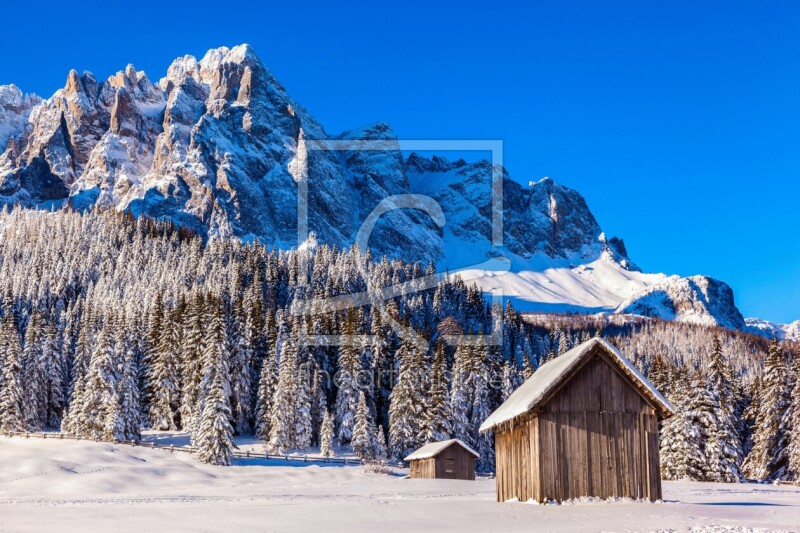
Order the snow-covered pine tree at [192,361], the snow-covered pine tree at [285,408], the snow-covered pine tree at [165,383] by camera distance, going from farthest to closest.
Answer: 1. the snow-covered pine tree at [165,383]
2. the snow-covered pine tree at [192,361]
3. the snow-covered pine tree at [285,408]

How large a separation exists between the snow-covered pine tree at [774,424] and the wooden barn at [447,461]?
20904mm

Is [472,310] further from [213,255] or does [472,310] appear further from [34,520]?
[34,520]

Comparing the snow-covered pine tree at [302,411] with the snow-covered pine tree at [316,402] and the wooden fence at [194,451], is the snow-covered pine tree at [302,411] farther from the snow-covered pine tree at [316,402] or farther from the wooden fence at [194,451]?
the wooden fence at [194,451]

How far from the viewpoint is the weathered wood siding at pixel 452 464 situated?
58375 millimetres

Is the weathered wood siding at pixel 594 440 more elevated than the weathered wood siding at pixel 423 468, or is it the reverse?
the weathered wood siding at pixel 594 440

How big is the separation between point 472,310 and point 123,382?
3675 inches

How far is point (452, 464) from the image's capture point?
5903 centimetres

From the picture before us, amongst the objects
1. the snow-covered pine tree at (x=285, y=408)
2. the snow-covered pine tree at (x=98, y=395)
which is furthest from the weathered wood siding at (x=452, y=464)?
the snow-covered pine tree at (x=98, y=395)

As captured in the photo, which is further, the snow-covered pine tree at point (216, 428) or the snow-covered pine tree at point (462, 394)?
the snow-covered pine tree at point (462, 394)

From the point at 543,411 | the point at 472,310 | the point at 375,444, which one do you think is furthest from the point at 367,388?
the point at 472,310

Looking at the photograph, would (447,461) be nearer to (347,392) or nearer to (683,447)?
(683,447)

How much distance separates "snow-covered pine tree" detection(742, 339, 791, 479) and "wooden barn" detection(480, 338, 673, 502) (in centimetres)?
3336

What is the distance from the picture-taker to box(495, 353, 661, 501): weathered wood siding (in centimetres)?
2614

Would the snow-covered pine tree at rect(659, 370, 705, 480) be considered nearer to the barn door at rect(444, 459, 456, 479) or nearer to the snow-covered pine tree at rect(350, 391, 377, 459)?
the barn door at rect(444, 459, 456, 479)
